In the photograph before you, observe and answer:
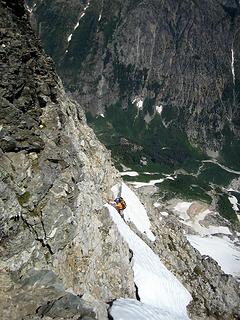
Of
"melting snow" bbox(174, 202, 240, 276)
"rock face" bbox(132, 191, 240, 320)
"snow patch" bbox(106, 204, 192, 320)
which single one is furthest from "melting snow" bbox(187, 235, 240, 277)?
"snow patch" bbox(106, 204, 192, 320)

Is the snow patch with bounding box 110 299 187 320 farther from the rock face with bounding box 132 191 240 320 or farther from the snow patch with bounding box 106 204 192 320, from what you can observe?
the rock face with bounding box 132 191 240 320

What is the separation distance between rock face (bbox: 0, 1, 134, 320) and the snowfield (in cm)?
180

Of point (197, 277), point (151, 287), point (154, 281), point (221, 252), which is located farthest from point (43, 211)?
point (221, 252)

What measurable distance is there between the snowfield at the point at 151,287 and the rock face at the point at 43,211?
5.89 feet

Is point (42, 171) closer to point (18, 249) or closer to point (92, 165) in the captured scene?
point (18, 249)

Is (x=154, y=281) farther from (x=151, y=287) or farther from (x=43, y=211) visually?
(x=43, y=211)

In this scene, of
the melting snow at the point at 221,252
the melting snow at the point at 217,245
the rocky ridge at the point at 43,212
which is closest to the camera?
the rocky ridge at the point at 43,212

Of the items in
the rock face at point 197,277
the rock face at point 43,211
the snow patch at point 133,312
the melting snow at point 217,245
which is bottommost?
the melting snow at point 217,245

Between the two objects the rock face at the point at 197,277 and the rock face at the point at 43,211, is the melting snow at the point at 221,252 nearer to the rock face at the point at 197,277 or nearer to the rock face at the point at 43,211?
the rock face at the point at 197,277

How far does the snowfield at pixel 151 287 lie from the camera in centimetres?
3122

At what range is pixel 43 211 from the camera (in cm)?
2981

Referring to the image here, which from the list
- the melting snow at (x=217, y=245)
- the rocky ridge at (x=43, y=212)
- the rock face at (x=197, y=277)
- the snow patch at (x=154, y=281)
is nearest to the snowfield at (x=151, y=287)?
the snow patch at (x=154, y=281)

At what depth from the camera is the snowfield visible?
1229 inches

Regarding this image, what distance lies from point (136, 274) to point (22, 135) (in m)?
16.2
